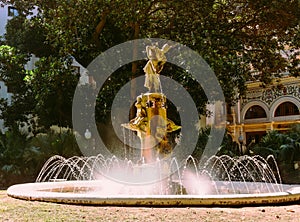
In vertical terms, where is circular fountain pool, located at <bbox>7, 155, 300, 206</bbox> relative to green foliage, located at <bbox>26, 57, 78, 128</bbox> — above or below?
below

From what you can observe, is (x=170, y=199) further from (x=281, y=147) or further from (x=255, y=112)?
(x=255, y=112)

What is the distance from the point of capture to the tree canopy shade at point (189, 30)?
16.1 metres

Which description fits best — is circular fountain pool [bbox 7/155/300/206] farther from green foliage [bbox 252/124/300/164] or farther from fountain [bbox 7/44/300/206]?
green foliage [bbox 252/124/300/164]

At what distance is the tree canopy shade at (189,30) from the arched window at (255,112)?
35.6 feet

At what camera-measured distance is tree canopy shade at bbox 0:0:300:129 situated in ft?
52.8

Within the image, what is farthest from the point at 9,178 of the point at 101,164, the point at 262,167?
the point at 262,167

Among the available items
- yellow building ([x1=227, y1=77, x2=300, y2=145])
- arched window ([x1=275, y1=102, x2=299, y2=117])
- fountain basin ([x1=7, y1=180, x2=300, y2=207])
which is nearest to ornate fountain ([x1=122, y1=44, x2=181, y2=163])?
fountain basin ([x1=7, y1=180, x2=300, y2=207])

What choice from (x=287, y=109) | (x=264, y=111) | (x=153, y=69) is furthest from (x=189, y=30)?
(x=264, y=111)

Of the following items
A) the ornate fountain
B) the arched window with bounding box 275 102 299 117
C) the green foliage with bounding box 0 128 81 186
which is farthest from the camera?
the arched window with bounding box 275 102 299 117

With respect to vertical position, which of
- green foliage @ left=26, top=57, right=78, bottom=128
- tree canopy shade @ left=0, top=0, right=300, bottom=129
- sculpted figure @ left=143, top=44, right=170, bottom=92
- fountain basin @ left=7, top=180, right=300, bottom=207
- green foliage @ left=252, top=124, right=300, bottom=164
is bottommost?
fountain basin @ left=7, top=180, right=300, bottom=207

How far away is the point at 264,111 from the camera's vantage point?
29.6 m

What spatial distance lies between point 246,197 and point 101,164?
10.5 meters

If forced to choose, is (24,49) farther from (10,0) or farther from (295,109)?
(295,109)

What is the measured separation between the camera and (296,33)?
1712cm
